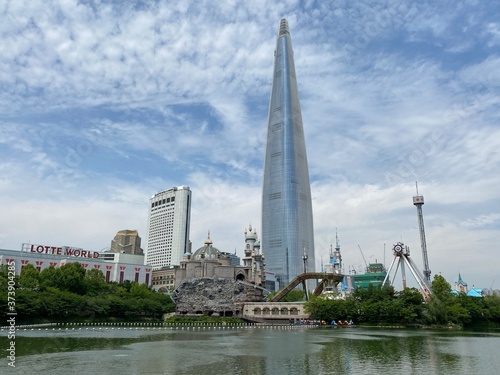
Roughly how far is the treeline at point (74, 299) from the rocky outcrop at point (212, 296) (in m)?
4.35

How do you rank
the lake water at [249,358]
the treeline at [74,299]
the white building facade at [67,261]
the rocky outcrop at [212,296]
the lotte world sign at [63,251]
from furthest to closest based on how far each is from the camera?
the lotte world sign at [63,251], the white building facade at [67,261], the rocky outcrop at [212,296], the treeline at [74,299], the lake water at [249,358]

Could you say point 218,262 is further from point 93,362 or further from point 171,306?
point 93,362

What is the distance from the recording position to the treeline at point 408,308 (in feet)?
291

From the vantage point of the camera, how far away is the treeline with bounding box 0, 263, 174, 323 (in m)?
79.5

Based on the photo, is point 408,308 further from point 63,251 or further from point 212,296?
point 63,251

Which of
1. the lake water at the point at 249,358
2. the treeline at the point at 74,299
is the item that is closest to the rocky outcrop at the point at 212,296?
the treeline at the point at 74,299

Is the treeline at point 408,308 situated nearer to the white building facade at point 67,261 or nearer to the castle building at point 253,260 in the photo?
the castle building at point 253,260

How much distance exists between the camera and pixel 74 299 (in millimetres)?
90938

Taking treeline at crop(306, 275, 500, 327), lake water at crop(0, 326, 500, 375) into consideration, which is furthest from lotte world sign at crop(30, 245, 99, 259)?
lake water at crop(0, 326, 500, 375)

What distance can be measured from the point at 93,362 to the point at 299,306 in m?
82.0

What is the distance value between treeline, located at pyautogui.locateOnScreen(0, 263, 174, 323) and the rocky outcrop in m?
4.35

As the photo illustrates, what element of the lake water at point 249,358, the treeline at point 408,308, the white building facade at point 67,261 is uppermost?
the white building facade at point 67,261

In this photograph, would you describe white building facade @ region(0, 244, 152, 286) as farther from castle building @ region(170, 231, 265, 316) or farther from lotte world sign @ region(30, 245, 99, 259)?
castle building @ region(170, 231, 265, 316)

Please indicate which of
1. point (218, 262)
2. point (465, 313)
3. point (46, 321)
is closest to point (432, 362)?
point (465, 313)
